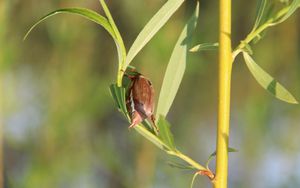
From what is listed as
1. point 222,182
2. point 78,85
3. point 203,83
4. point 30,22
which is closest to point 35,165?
point 78,85

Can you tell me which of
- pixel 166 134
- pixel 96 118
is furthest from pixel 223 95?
pixel 96 118

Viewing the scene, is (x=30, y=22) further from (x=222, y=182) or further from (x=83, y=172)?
(x=222, y=182)

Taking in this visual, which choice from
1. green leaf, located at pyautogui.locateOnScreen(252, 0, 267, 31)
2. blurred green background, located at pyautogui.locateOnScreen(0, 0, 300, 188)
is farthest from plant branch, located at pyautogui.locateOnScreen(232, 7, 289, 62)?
blurred green background, located at pyautogui.locateOnScreen(0, 0, 300, 188)

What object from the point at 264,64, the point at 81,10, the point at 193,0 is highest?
the point at 193,0

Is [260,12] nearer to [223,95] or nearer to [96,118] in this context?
[223,95]

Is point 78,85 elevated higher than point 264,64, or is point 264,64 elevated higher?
point 264,64

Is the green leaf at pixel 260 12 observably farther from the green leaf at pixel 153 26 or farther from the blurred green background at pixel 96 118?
the blurred green background at pixel 96 118
